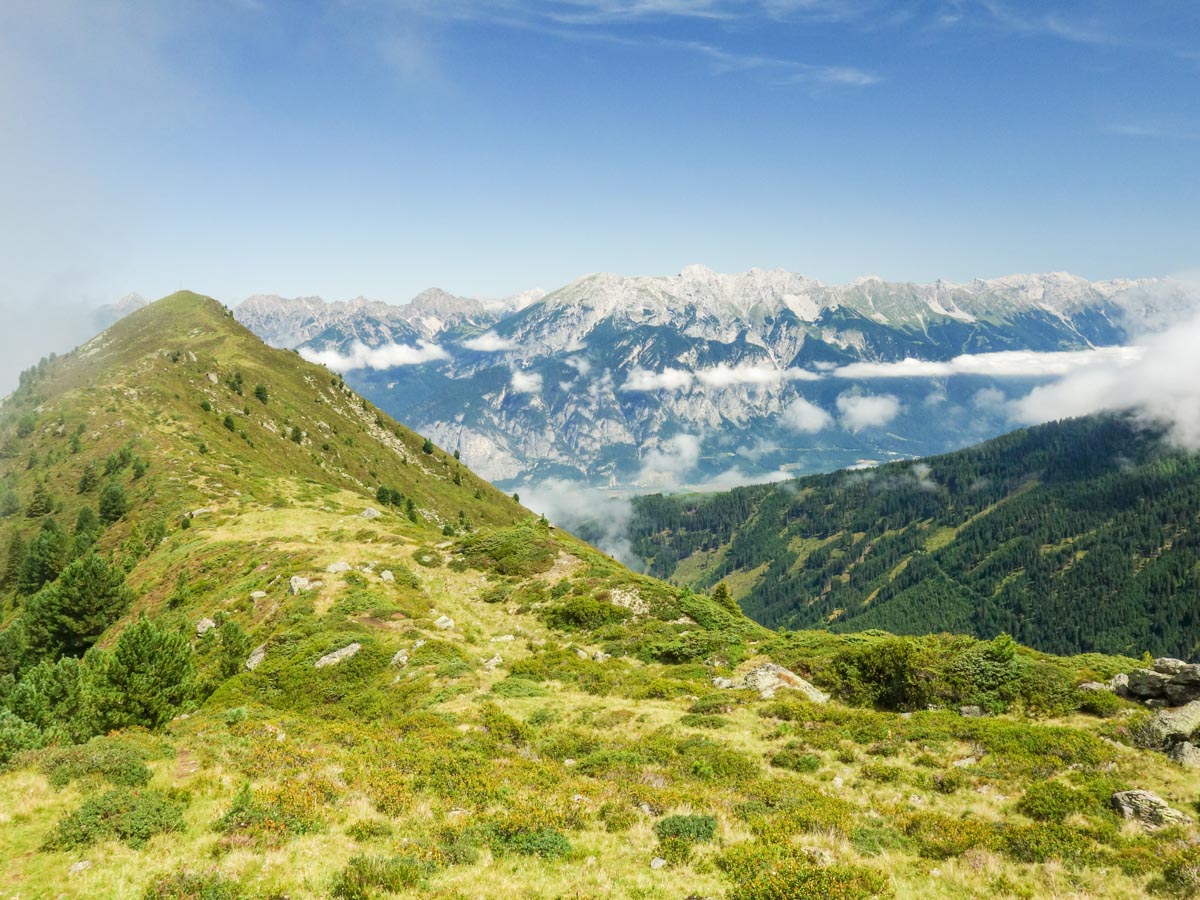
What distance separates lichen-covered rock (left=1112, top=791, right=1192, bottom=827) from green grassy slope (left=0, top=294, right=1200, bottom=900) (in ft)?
1.76

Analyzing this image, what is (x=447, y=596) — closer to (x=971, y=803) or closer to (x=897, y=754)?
(x=897, y=754)

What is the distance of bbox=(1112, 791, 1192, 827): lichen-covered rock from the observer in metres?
15.9

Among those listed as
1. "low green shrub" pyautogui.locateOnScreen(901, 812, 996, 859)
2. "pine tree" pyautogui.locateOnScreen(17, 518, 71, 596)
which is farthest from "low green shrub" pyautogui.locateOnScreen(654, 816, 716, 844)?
"pine tree" pyautogui.locateOnScreen(17, 518, 71, 596)

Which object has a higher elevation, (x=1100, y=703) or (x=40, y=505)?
(x=40, y=505)

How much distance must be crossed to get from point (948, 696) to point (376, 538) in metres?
57.4

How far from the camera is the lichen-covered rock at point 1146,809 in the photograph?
1588cm

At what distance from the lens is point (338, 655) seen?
36656 mm

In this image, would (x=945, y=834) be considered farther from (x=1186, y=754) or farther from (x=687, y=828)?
(x=1186, y=754)

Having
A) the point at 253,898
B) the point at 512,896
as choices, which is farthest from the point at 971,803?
the point at 253,898

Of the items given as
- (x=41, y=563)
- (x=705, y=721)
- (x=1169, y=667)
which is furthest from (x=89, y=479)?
(x=1169, y=667)

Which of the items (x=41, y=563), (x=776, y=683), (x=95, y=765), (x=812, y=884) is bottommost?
(x=776, y=683)

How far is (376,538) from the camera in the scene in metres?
65.9

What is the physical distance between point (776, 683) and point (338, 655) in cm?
2739

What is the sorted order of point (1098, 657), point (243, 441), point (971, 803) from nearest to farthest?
point (971, 803), point (1098, 657), point (243, 441)
